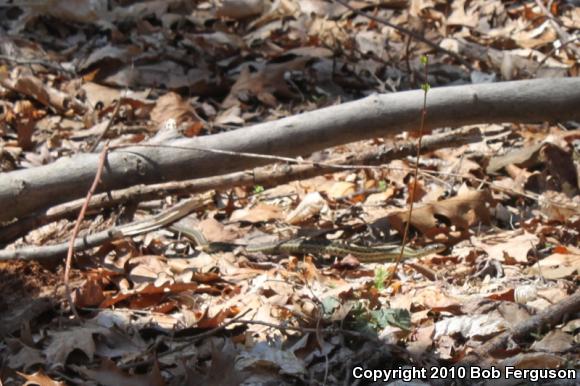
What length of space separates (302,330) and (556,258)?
1568mm

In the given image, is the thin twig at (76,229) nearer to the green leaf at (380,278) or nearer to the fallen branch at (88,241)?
the fallen branch at (88,241)

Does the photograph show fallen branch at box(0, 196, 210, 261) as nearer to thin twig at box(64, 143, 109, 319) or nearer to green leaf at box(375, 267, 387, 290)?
thin twig at box(64, 143, 109, 319)

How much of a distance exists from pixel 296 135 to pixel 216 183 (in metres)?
0.55

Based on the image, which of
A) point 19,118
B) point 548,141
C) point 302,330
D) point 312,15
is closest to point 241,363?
point 302,330

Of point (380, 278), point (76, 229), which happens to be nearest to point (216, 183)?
point (76, 229)

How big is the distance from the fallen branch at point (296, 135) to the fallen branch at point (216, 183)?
0.05 m

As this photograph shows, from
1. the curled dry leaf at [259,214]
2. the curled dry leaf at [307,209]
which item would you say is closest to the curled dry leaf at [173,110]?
the curled dry leaf at [259,214]

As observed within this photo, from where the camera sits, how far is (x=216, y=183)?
16.2 feet

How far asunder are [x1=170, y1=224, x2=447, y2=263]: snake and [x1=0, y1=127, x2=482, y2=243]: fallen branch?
35 cm

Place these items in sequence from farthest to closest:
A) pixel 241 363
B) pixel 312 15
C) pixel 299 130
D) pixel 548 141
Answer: pixel 312 15 < pixel 548 141 < pixel 299 130 < pixel 241 363

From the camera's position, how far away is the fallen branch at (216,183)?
469cm

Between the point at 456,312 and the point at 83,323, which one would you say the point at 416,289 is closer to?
the point at 456,312

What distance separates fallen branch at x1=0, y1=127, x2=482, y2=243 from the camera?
185 inches

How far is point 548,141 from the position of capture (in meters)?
5.54
